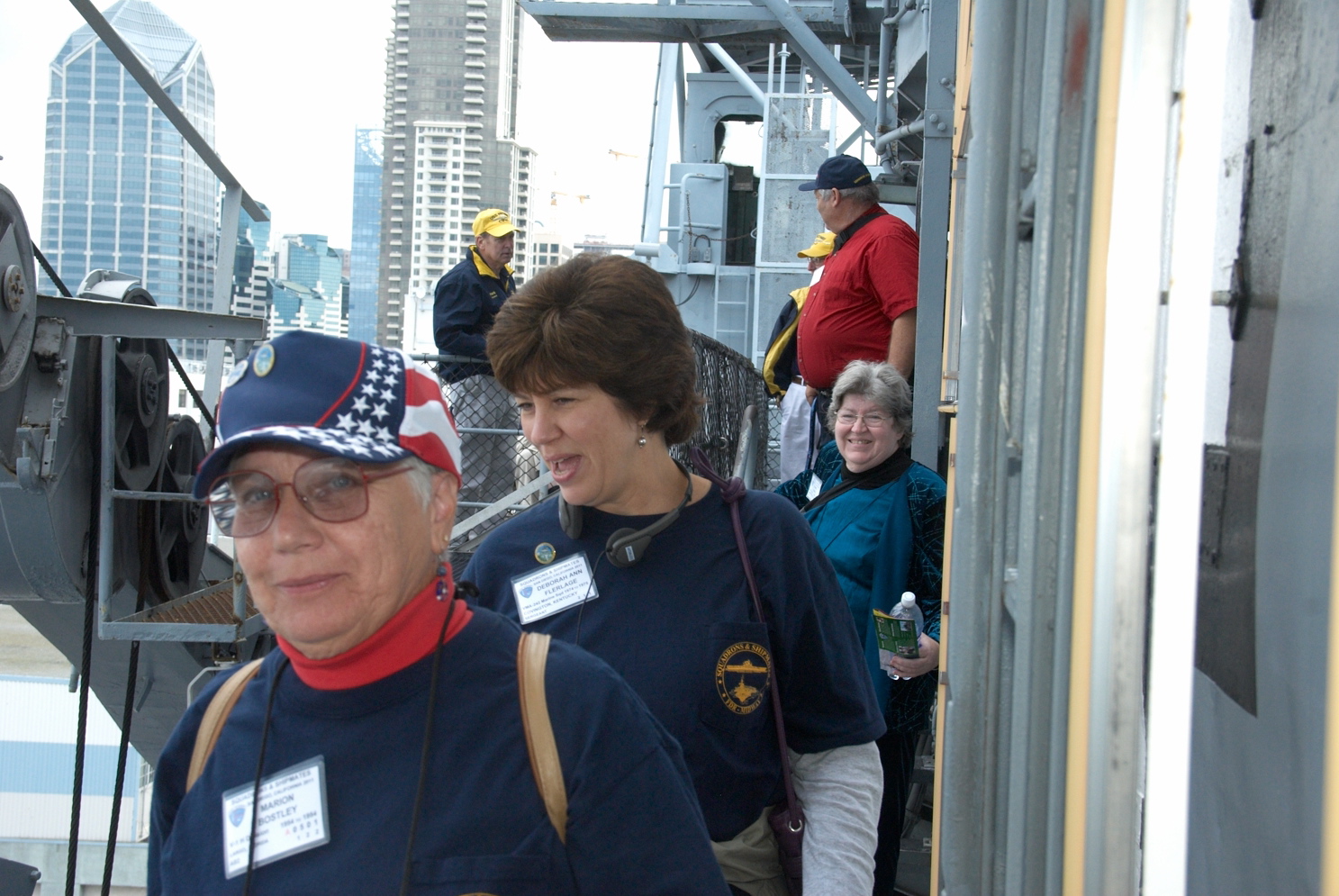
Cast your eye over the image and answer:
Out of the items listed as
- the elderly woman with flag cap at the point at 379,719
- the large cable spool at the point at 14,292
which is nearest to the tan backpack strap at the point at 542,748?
the elderly woman with flag cap at the point at 379,719

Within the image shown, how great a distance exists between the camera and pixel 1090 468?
1.04m

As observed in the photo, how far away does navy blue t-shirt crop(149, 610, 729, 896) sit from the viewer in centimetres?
121

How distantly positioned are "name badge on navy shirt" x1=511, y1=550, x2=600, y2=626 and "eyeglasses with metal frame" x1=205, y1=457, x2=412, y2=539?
682 mm

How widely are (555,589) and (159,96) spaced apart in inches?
147

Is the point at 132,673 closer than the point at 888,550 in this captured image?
No

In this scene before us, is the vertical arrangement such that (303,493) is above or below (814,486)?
above

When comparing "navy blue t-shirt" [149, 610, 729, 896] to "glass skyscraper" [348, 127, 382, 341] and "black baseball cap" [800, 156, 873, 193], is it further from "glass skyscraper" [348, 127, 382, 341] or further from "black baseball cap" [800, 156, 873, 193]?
"glass skyscraper" [348, 127, 382, 341]

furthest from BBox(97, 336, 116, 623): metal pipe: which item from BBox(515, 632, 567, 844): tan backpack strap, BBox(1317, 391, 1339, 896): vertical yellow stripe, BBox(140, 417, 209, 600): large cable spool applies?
BBox(1317, 391, 1339, 896): vertical yellow stripe

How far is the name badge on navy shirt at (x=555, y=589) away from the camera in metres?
1.95

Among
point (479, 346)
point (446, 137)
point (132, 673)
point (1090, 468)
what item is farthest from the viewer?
point (446, 137)

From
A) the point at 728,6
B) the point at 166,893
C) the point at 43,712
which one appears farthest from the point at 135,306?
the point at 43,712

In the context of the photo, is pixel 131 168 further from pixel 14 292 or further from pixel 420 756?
pixel 420 756

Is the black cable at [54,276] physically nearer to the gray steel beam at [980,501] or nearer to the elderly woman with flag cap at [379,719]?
the elderly woman with flag cap at [379,719]

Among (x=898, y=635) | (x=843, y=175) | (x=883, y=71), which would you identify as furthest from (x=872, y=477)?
(x=883, y=71)
